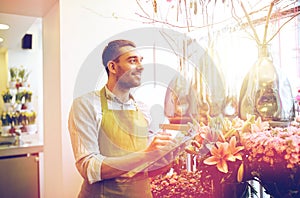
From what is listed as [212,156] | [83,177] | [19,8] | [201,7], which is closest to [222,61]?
[201,7]

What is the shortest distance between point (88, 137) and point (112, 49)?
35 cm

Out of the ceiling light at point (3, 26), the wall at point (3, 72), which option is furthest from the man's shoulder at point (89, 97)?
the wall at point (3, 72)

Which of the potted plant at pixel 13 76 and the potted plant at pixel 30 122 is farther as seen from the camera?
the potted plant at pixel 13 76

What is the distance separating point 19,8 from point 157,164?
1.04 metres

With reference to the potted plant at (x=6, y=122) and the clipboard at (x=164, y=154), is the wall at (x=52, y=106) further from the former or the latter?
the potted plant at (x=6, y=122)

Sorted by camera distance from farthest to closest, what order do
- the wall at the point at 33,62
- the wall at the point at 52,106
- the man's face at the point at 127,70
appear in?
the wall at the point at 33,62, the wall at the point at 52,106, the man's face at the point at 127,70

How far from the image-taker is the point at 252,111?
1.13 m

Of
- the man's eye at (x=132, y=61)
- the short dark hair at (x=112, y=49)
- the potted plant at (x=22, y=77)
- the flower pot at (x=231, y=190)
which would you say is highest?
the potted plant at (x=22, y=77)

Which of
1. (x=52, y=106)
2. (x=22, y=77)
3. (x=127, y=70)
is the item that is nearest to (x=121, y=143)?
(x=127, y=70)

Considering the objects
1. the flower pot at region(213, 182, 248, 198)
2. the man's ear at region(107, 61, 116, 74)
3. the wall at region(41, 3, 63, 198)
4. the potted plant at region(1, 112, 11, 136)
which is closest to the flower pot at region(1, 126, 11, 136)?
the potted plant at region(1, 112, 11, 136)

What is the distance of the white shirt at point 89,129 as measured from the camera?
1079 mm

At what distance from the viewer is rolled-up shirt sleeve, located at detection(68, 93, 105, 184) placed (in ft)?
3.54

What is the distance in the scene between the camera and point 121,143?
110 cm

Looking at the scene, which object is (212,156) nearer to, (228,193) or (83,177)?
(228,193)
